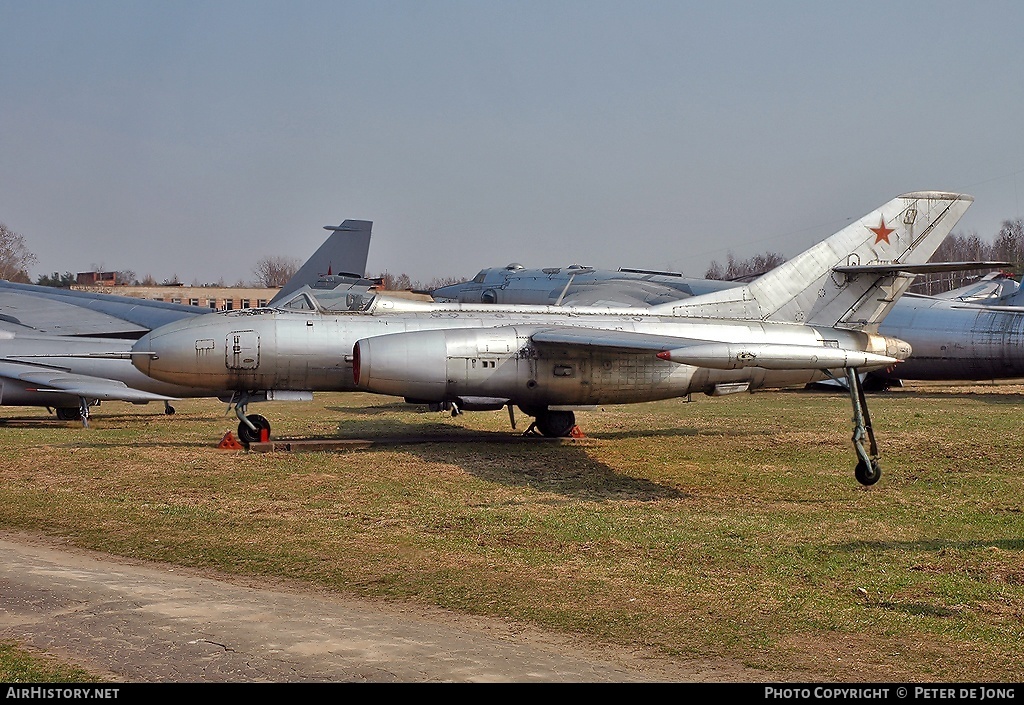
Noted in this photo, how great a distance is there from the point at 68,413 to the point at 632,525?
15025 millimetres

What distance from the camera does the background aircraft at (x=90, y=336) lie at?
61.4 ft

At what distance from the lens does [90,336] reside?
26.2 meters

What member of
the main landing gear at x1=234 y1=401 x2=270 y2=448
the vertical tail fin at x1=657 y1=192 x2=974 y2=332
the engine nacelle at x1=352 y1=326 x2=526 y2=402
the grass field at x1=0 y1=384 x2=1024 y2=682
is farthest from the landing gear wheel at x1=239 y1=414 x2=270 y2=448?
the vertical tail fin at x1=657 y1=192 x2=974 y2=332

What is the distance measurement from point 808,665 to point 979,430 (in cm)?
1188

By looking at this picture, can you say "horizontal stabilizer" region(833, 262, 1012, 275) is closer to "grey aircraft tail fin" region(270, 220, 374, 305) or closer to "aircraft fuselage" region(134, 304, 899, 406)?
"aircraft fuselage" region(134, 304, 899, 406)

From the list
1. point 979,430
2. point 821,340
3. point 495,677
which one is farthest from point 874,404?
point 495,677

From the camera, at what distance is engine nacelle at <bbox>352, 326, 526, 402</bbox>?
43.9ft

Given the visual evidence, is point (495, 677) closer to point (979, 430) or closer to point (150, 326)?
point (979, 430)

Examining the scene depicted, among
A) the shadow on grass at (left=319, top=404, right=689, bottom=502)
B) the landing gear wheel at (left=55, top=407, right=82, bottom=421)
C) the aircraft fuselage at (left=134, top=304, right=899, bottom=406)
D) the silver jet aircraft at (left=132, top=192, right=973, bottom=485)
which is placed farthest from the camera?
the landing gear wheel at (left=55, top=407, right=82, bottom=421)

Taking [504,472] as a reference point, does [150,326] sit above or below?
above

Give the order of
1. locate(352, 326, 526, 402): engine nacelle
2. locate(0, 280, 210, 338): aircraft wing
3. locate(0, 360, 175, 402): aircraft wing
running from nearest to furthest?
1. locate(352, 326, 526, 402): engine nacelle
2. locate(0, 360, 175, 402): aircraft wing
3. locate(0, 280, 210, 338): aircraft wing

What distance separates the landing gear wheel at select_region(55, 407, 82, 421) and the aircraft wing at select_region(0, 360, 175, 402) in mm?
1162

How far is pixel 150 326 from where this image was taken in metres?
27.5

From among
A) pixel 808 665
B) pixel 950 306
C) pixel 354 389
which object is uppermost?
pixel 950 306
